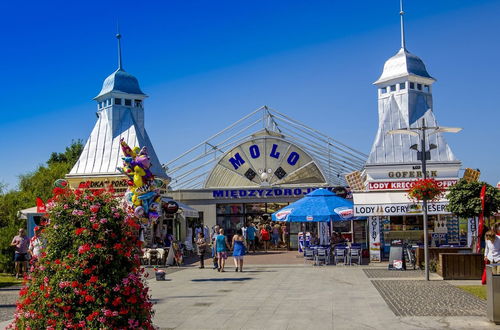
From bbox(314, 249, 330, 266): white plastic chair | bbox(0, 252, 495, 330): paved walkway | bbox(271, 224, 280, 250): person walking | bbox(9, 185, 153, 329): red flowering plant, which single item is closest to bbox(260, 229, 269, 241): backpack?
bbox(271, 224, 280, 250): person walking

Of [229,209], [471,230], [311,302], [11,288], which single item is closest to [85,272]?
[311,302]

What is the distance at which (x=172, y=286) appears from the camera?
677 inches

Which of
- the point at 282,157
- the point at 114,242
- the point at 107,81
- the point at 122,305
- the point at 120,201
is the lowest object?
the point at 122,305

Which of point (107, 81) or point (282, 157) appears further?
point (282, 157)

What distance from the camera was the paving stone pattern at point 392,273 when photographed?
18648mm

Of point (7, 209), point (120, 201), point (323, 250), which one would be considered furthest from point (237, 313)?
point (7, 209)

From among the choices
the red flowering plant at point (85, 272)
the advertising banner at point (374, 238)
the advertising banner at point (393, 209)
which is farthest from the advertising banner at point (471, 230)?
the red flowering plant at point (85, 272)

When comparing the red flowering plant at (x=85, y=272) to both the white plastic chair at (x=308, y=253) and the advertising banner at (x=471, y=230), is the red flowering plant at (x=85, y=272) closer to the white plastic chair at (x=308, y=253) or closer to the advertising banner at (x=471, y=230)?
the white plastic chair at (x=308, y=253)

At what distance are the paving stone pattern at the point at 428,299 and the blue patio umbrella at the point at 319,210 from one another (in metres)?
6.39

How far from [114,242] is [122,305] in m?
0.77

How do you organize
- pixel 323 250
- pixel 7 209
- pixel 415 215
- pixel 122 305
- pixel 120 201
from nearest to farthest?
pixel 122 305 < pixel 120 201 < pixel 323 250 < pixel 415 215 < pixel 7 209

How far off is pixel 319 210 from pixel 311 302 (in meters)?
10.4

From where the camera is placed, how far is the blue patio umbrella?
2316cm

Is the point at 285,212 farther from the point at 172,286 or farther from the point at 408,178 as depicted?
the point at 172,286
